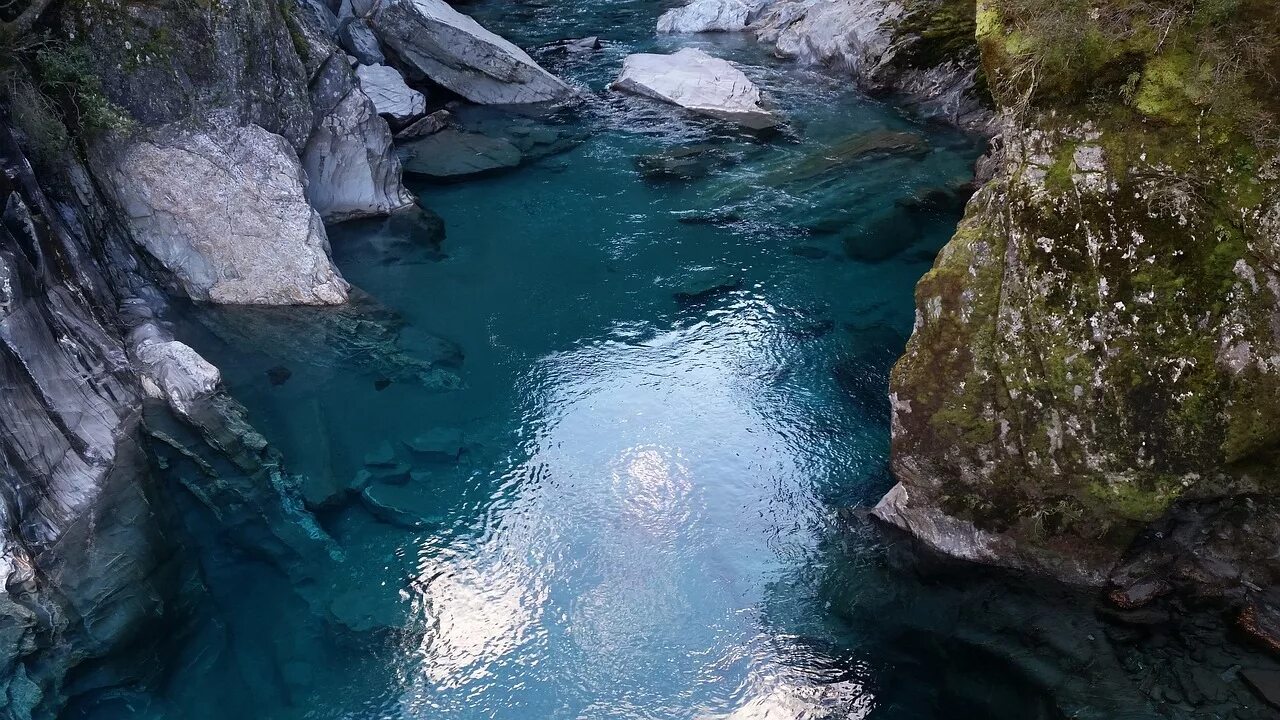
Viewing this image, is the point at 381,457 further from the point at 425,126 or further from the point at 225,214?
the point at 425,126

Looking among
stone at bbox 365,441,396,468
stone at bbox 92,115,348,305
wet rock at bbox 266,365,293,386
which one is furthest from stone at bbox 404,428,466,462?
stone at bbox 92,115,348,305

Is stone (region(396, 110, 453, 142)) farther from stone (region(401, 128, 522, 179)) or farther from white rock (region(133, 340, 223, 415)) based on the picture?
white rock (region(133, 340, 223, 415))

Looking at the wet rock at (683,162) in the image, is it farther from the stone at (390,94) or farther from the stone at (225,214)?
the stone at (225,214)

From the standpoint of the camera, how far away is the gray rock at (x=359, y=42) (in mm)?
18250

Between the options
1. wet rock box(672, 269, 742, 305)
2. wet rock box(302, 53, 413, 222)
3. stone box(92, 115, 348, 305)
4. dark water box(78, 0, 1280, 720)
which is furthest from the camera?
wet rock box(302, 53, 413, 222)

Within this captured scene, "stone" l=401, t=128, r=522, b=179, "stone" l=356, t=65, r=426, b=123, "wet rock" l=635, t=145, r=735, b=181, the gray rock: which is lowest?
"wet rock" l=635, t=145, r=735, b=181

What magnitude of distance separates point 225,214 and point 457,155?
18.4 feet

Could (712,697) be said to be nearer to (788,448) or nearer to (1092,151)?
(788,448)

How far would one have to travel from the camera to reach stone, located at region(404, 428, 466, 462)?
32.4 ft

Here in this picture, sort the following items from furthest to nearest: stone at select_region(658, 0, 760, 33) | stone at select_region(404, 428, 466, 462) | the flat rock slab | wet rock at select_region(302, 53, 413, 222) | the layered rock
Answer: stone at select_region(658, 0, 760, 33), the flat rock slab, the layered rock, wet rock at select_region(302, 53, 413, 222), stone at select_region(404, 428, 466, 462)

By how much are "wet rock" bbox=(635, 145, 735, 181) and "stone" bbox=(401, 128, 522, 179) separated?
8.41ft

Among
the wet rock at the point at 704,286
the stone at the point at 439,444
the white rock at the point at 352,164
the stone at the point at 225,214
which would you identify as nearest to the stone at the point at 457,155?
the white rock at the point at 352,164

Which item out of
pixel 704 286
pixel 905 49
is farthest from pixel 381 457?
pixel 905 49

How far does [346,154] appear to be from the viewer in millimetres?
14289
